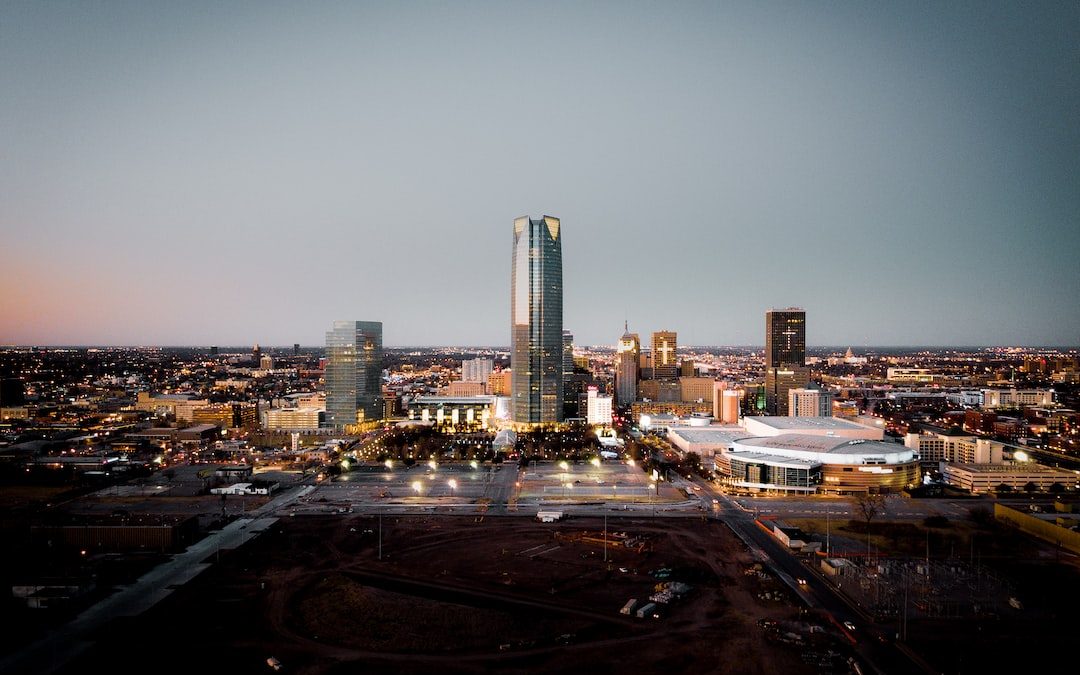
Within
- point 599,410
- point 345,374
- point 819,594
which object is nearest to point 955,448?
point 599,410

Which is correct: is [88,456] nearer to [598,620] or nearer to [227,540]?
[227,540]

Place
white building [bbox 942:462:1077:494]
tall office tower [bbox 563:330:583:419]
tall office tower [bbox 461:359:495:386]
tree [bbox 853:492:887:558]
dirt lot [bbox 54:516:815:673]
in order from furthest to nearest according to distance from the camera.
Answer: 1. tall office tower [bbox 461:359:495:386]
2. tall office tower [bbox 563:330:583:419]
3. white building [bbox 942:462:1077:494]
4. tree [bbox 853:492:887:558]
5. dirt lot [bbox 54:516:815:673]

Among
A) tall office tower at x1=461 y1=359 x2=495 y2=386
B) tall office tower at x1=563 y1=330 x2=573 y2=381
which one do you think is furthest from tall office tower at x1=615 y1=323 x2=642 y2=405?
tall office tower at x1=461 y1=359 x2=495 y2=386

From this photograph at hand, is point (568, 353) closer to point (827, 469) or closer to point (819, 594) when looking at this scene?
point (827, 469)

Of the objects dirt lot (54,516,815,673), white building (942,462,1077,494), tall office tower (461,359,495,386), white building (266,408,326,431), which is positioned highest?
tall office tower (461,359,495,386)

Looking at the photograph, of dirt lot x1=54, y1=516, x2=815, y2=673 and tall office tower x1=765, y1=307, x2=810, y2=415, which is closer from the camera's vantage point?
dirt lot x1=54, y1=516, x2=815, y2=673

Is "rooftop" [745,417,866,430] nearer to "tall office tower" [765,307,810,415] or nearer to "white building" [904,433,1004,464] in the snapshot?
"white building" [904,433,1004,464]

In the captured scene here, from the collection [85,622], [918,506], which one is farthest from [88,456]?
[918,506]
